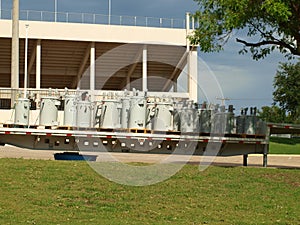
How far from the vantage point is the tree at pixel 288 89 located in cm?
6625

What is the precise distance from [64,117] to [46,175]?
18.3 feet

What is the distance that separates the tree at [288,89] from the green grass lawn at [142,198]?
5081 cm

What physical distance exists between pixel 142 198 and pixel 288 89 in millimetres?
57107

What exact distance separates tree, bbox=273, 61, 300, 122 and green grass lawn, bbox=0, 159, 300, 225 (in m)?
50.8

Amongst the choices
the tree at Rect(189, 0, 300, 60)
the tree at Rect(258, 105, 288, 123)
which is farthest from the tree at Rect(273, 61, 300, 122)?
the tree at Rect(189, 0, 300, 60)

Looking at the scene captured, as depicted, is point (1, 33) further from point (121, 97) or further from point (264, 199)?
point (264, 199)

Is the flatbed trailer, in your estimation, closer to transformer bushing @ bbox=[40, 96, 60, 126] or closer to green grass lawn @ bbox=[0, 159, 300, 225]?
transformer bushing @ bbox=[40, 96, 60, 126]

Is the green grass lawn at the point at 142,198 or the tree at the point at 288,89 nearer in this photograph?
the green grass lawn at the point at 142,198

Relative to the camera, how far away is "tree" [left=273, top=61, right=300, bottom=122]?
6625 centimetres

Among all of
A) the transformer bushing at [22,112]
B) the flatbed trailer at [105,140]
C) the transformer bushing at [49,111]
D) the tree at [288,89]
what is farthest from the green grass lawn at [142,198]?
the tree at [288,89]

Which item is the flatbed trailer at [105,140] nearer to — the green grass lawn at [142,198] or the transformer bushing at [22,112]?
the transformer bushing at [22,112]

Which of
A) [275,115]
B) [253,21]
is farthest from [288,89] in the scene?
[253,21]

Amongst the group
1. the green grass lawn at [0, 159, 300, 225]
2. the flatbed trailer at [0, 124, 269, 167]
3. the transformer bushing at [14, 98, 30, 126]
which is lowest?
the green grass lawn at [0, 159, 300, 225]

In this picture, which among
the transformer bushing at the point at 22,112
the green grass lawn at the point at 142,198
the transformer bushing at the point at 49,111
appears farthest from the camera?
the transformer bushing at the point at 49,111
